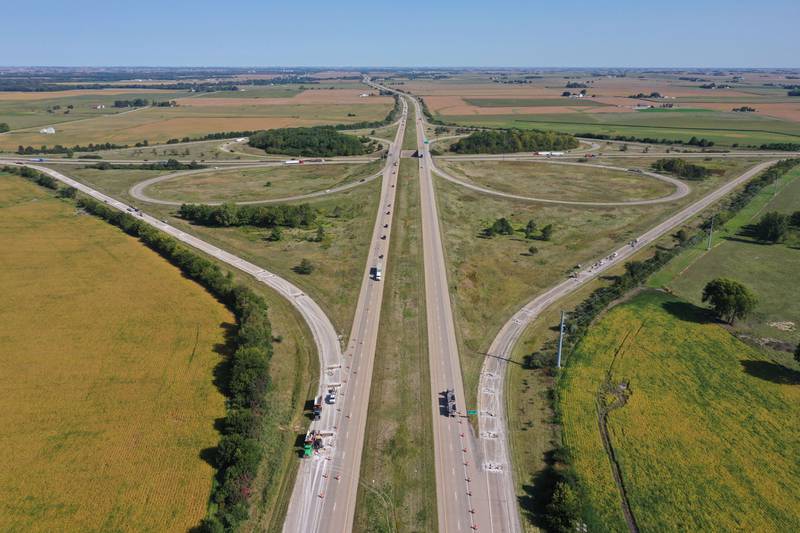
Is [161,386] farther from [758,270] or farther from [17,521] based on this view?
[758,270]

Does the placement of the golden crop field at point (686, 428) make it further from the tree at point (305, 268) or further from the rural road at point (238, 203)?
the rural road at point (238, 203)

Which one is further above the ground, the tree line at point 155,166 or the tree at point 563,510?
the tree line at point 155,166

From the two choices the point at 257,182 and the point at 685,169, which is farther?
the point at 685,169

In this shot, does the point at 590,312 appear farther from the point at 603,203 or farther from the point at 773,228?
the point at 603,203

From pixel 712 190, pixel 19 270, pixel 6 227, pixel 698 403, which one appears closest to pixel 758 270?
pixel 698 403

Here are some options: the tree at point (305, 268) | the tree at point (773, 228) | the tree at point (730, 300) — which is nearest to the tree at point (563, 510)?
the tree at point (730, 300)

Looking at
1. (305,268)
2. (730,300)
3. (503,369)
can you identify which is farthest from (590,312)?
(305,268)
